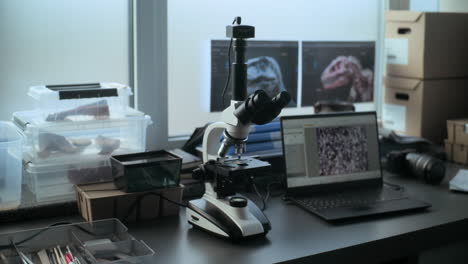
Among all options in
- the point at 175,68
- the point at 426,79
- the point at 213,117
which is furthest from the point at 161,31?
the point at 426,79

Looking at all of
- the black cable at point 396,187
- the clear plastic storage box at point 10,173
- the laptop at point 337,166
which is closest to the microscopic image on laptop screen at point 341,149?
the laptop at point 337,166

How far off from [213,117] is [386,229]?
101cm

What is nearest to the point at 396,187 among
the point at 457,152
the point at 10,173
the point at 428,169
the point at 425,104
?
the point at 428,169

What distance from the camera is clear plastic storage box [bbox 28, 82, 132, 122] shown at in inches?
74.9

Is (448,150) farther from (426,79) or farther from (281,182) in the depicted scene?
(281,182)

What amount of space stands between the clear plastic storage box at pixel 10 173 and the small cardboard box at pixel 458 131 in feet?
5.85

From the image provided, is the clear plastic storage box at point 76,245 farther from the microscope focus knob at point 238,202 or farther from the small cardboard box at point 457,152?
the small cardboard box at point 457,152

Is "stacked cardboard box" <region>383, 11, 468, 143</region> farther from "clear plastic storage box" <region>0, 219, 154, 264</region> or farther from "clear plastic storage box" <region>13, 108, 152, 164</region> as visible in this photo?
"clear plastic storage box" <region>0, 219, 154, 264</region>

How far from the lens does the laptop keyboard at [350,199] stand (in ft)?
6.44

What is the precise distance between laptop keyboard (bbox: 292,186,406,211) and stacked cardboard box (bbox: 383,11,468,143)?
75 cm

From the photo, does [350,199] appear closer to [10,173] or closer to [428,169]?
[428,169]

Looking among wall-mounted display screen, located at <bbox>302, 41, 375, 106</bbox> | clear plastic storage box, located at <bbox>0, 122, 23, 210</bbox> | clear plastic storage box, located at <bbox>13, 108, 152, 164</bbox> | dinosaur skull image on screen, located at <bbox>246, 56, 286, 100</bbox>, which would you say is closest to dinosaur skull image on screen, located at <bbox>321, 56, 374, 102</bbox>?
wall-mounted display screen, located at <bbox>302, 41, 375, 106</bbox>

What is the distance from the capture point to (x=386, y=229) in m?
1.78

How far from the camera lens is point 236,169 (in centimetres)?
166
